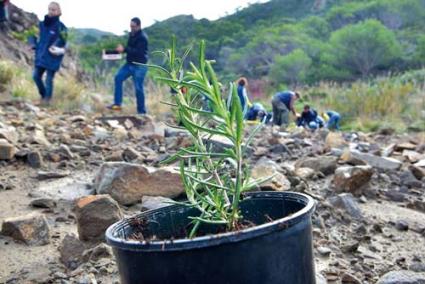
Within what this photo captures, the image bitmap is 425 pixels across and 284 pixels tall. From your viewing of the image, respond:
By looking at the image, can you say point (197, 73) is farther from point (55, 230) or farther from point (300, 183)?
point (300, 183)

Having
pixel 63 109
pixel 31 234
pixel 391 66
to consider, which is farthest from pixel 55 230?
pixel 391 66

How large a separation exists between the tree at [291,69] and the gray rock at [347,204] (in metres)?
37.0

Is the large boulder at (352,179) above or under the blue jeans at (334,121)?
above

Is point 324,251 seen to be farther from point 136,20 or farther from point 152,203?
point 136,20

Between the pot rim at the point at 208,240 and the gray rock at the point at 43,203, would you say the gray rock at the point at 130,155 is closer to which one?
the gray rock at the point at 43,203

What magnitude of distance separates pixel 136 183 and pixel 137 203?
10 centimetres

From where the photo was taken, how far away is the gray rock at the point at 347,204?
2.73 meters

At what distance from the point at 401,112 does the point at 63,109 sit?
21.7ft

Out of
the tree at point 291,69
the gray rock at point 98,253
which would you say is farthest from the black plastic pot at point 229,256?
the tree at point 291,69

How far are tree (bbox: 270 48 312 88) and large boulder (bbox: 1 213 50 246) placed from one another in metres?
37.7

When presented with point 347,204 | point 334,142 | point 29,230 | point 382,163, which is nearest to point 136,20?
point 334,142

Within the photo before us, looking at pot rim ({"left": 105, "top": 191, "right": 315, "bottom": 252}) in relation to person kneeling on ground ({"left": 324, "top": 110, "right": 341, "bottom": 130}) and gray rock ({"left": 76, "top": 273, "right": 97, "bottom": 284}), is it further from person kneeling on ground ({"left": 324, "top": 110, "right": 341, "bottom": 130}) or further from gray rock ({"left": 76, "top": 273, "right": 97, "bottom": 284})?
person kneeling on ground ({"left": 324, "top": 110, "right": 341, "bottom": 130})

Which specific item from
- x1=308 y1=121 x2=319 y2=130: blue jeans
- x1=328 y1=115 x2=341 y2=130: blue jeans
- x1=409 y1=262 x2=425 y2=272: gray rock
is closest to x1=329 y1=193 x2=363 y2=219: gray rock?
x1=409 y1=262 x2=425 y2=272: gray rock

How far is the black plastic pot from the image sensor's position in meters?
1.12
